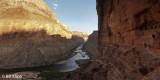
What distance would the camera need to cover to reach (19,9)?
155 feet

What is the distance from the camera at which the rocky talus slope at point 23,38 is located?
39781mm

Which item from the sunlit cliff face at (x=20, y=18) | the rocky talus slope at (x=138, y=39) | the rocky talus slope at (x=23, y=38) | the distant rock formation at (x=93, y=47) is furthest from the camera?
the distant rock formation at (x=93, y=47)

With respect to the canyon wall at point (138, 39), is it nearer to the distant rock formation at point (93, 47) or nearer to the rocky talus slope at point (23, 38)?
the rocky talus slope at point (23, 38)

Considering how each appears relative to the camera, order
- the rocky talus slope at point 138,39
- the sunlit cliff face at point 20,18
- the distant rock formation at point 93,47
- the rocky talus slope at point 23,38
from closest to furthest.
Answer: the rocky talus slope at point 138,39 < the rocky talus slope at point 23,38 < the sunlit cliff face at point 20,18 < the distant rock formation at point 93,47

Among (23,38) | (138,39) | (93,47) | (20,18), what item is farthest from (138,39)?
(93,47)

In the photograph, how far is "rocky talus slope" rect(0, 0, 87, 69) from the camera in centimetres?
3978

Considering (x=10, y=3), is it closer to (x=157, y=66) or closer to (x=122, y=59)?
(x=122, y=59)

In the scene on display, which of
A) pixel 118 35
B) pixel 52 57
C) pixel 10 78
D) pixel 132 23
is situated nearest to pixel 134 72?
pixel 132 23

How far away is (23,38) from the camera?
43.7 m

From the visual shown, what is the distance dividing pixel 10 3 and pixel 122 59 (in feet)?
178

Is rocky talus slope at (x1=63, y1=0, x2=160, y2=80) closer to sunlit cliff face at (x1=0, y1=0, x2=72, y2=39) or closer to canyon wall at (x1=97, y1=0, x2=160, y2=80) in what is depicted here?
canyon wall at (x1=97, y1=0, x2=160, y2=80)

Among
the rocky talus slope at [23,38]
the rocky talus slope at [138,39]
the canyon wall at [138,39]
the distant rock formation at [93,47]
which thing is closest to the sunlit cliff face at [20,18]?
the rocky talus slope at [23,38]

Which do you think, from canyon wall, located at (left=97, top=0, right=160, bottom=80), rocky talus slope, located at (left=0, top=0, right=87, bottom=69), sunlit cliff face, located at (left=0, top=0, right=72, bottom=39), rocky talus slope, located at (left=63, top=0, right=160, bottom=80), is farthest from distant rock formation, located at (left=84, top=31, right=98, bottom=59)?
canyon wall, located at (left=97, top=0, right=160, bottom=80)

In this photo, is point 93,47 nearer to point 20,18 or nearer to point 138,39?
point 20,18
